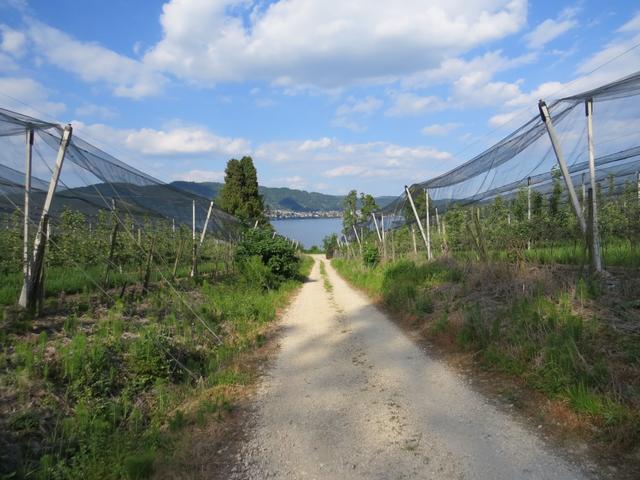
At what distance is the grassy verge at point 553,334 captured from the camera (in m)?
3.47

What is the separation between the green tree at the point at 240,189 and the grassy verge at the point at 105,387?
28.6 m

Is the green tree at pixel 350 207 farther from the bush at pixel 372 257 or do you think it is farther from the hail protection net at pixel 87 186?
the hail protection net at pixel 87 186

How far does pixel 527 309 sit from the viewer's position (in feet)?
18.2

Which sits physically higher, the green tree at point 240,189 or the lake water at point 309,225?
the green tree at point 240,189

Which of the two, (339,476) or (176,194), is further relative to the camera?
(176,194)

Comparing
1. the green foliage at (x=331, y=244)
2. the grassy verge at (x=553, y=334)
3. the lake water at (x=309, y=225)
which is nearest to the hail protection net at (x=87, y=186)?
the grassy verge at (x=553, y=334)

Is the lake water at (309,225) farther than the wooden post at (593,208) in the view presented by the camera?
Yes

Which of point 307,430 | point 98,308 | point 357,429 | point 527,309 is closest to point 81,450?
point 307,430

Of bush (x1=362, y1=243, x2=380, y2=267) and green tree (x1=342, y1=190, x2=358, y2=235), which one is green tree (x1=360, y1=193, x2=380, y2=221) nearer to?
green tree (x1=342, y1=190, x2=358, y2=235)

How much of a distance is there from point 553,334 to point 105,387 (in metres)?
4.76

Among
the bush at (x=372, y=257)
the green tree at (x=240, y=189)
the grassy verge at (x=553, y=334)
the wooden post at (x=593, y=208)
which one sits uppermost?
the green tree at (x=240, y=189)

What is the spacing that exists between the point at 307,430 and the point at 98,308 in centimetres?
510

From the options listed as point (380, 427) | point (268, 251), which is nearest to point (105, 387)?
point (380, 427)

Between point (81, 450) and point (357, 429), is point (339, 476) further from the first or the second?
point (81, 450)
